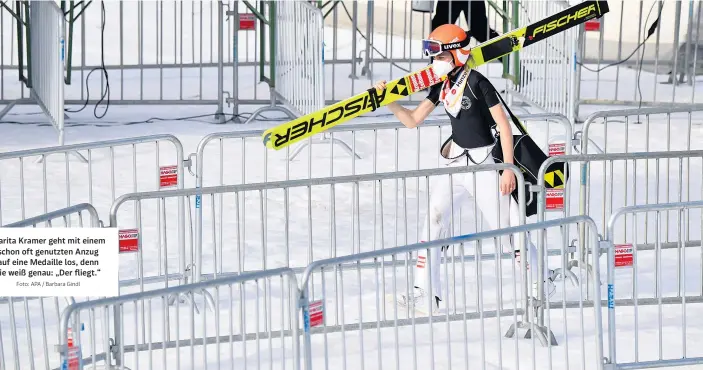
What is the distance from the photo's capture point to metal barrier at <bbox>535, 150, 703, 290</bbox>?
29.5 ft

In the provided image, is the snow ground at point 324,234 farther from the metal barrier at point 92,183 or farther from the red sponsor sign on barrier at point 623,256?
the red sponsor sign on barrier at point 623,256

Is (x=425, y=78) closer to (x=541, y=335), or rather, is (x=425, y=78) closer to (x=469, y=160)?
(x=469, y=160)

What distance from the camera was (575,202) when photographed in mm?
12367

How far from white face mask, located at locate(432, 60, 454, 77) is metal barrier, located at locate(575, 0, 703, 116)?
222 inches

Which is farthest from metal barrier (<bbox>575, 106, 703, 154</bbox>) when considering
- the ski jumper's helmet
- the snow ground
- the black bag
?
the ski jumper's helmet

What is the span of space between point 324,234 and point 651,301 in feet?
9.07

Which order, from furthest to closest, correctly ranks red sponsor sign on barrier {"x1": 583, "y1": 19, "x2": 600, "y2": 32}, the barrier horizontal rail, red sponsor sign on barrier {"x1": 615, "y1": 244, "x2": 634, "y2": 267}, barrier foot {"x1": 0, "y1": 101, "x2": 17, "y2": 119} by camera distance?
red sponsor sign on barrier {"x1": 583, "y1": 19, "x2": 600, "y2": 32} → barrier foot {"x1": 0, "y1": 101, "x2": 17, "y2": 119} → red sponsor sign on barrier {"x1": 615, "y1": 244, "x2": 634, "y2": 267} → the barrier horizontal rail

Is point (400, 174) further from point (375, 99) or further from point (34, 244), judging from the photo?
point (34, 244)

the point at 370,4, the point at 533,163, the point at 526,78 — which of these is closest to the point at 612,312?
the point at 533,163

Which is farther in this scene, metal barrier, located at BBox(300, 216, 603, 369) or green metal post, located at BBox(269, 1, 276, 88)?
green metal post, located at BBox(269, 1, 276, 88)

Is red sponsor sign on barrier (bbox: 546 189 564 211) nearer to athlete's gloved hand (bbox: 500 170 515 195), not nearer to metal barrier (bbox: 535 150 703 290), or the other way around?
metal barrier (bbox: 535 150 703 290)

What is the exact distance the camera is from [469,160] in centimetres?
945

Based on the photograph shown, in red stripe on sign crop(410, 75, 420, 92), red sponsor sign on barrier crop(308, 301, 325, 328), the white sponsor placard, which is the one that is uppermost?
red stripe on sign crop(410, 75, 420, 92)

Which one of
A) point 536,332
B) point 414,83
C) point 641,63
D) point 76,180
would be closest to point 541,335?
point 536,332
